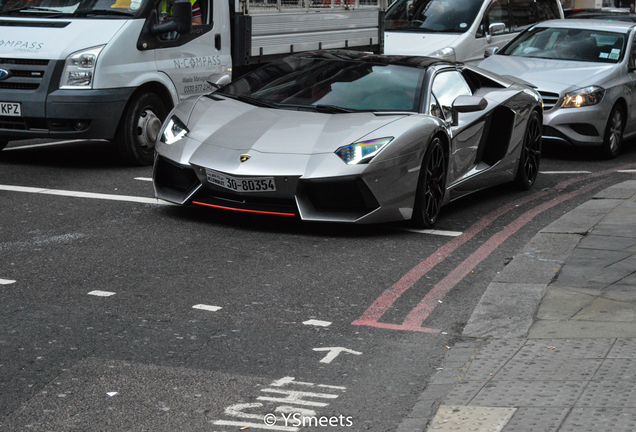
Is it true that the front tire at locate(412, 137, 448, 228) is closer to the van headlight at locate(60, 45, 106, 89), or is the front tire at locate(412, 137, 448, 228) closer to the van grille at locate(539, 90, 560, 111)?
the van headlight at locate(60, 45, 106, 89)

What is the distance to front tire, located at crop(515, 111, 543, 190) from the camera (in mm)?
9469

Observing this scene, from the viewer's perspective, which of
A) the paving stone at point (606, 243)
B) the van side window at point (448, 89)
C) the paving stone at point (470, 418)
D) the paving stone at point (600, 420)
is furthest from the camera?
the van side window at point (448, 89)

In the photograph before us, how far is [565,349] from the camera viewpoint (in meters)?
4.60

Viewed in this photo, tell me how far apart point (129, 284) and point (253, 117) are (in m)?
2.37

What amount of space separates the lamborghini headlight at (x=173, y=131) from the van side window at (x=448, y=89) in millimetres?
2107

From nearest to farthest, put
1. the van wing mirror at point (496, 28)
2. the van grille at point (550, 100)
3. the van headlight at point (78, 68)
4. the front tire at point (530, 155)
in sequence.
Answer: the front tire at point (530, 155) → the van headlight at point (78, 68) → the van grille at point (550, 100) → the van wing mirror at point (496, 28)

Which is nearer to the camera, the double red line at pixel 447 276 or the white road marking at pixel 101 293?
the double red line at pixel 447 276

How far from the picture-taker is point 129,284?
556 centimetres

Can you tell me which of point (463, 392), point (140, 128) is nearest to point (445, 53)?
point (140, 128)

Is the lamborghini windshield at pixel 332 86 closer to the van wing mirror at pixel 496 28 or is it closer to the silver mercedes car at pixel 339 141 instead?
the silver mercedes car at pixel 339 141

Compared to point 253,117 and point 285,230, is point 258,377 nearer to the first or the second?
point 285,230

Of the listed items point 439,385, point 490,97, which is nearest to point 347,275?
point 439,385

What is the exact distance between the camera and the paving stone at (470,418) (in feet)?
12.1

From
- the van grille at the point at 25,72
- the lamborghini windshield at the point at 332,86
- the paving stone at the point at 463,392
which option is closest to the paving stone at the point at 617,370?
the paving stone at the point at 463,392
